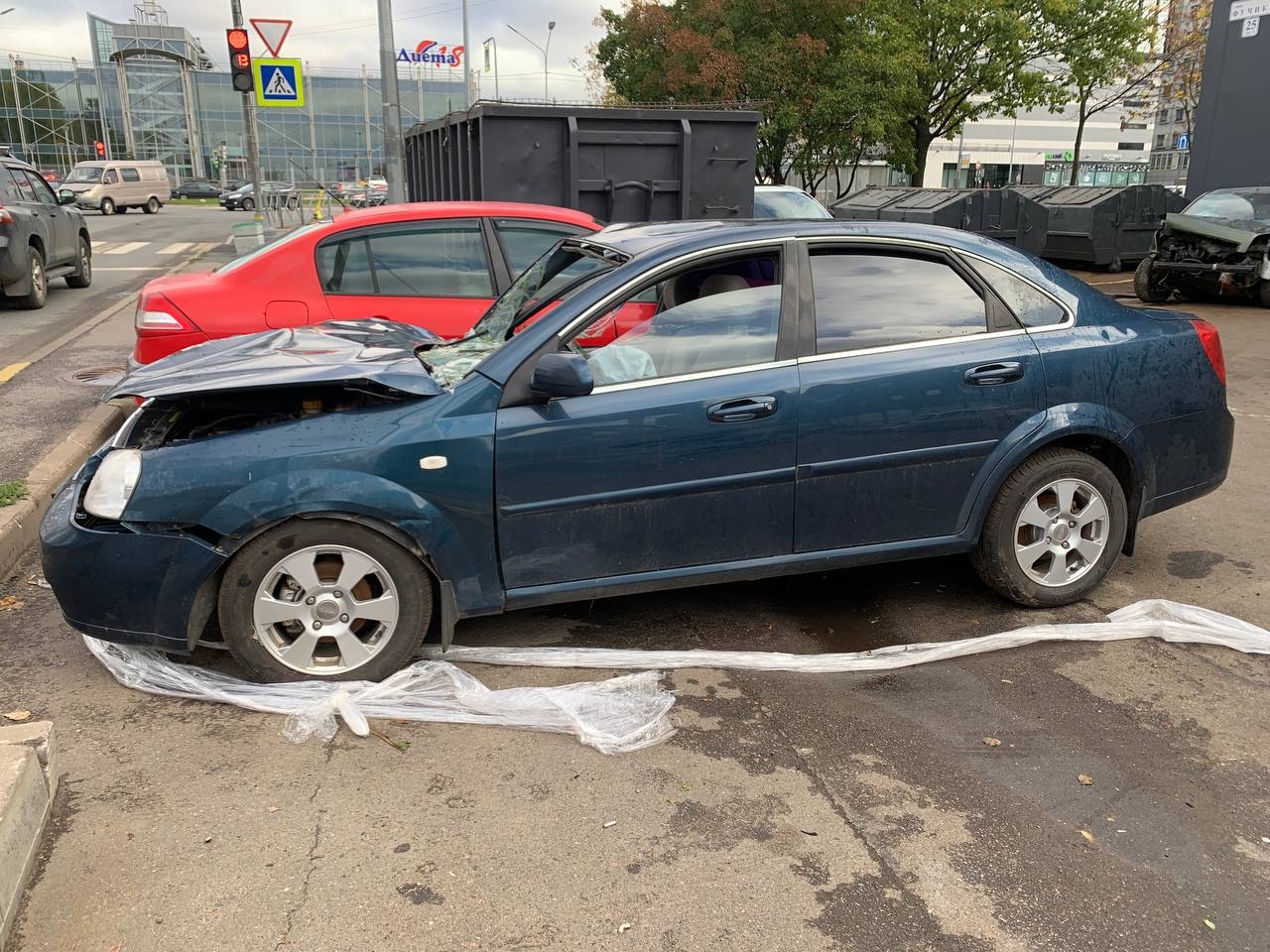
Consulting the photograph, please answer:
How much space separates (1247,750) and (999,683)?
2.68 ft

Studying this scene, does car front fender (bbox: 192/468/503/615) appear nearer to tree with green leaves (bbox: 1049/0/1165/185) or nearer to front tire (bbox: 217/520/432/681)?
front tire (bbox: 217/520/432/681)

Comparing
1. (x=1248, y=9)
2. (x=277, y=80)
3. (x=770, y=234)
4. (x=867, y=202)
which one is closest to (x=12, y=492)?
(x=770, y=234)

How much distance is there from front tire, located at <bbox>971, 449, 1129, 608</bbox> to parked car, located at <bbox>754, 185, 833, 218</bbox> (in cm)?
843

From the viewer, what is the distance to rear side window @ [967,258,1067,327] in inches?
170

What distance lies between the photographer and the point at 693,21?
1104 inches

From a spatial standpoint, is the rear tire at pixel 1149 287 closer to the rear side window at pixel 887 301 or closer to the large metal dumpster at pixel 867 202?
the large metal dumpster at pixel 867 202

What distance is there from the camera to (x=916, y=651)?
13.6ft

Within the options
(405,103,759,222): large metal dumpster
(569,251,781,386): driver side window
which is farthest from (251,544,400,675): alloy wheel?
(405,103,759,222): large metal dumpster

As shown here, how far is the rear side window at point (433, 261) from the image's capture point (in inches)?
Answer: 247

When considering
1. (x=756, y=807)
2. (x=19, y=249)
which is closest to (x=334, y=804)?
(x=756, y=807)

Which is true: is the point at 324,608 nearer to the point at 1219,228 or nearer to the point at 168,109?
the point at 1219,228

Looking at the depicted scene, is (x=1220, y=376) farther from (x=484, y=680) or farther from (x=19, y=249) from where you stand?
(x=19, y=249)

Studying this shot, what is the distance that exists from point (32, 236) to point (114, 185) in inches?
1215

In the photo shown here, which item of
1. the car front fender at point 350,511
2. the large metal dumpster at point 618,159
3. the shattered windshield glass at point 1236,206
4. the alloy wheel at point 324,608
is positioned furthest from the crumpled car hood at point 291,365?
the shattered windshield glass at point 1236,206
